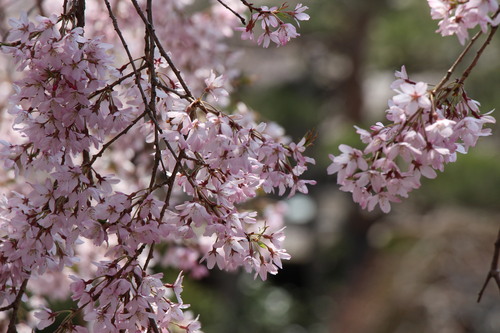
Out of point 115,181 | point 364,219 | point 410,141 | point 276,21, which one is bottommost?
point 410,141

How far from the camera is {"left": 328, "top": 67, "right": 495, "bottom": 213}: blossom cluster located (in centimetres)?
88

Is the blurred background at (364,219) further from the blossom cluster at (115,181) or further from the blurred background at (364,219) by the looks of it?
the blossom cluster at (115,181)

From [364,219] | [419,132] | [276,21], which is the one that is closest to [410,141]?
[419,132]

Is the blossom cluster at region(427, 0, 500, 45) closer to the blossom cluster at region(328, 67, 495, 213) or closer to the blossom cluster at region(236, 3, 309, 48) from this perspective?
the blossom cluster at region(328, 67, 495, 213)

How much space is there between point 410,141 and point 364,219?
6.13 metres

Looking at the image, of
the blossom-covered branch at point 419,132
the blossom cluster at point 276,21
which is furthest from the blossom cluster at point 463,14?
the blossom cluster at point 276,21

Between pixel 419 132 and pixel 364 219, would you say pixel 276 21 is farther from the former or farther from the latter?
pixel 364 219

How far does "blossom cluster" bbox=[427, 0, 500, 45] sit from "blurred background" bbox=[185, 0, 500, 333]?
2.55 metres

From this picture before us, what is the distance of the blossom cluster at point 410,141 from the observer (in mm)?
875

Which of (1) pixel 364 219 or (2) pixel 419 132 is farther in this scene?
(1) pixel 364 219

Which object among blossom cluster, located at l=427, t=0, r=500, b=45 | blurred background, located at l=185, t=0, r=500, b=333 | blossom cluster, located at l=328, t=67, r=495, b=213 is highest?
blurred background, located at l=185, t=0, r=500, b=333

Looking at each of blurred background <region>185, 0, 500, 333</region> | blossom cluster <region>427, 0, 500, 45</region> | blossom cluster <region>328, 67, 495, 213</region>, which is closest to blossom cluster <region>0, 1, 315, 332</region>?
blossom cluster <region>328, 67, 495, 213</region>

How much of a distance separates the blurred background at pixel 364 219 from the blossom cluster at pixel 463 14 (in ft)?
8.35

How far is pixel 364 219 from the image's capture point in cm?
691
